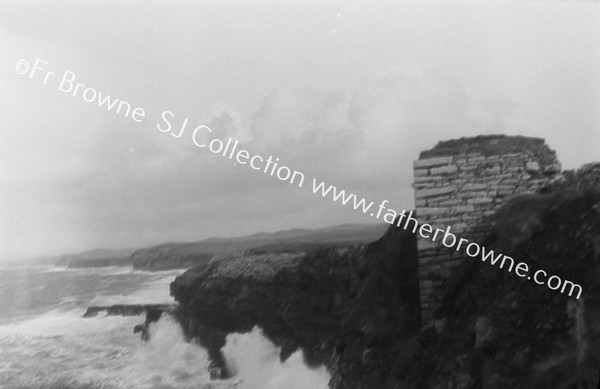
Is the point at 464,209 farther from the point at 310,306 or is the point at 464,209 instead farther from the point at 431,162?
the point at 310,306

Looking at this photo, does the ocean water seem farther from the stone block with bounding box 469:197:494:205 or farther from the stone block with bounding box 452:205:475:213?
the stone block with bounding box 469:197:494:205

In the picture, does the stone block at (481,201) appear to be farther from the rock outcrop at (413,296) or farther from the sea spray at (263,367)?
the sea spray at (263,367)

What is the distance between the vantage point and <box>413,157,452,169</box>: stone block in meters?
3.09

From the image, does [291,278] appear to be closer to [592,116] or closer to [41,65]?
[41,65]

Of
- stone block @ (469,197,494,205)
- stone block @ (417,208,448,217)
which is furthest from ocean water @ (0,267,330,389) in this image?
stone block @ (469,197,494,205)

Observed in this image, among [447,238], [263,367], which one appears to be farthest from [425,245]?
[263,367]

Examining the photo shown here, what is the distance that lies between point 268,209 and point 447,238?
111cm

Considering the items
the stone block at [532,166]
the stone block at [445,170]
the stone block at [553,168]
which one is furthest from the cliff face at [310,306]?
the stone block at [553,168]

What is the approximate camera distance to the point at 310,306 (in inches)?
120

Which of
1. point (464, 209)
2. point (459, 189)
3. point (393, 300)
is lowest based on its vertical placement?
point (393, 300)

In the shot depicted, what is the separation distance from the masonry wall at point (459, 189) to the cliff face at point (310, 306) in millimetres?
258

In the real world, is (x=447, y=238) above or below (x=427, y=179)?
below

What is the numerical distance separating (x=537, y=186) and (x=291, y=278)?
1.59m

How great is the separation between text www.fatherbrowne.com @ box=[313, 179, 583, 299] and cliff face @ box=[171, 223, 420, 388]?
0.17 m
